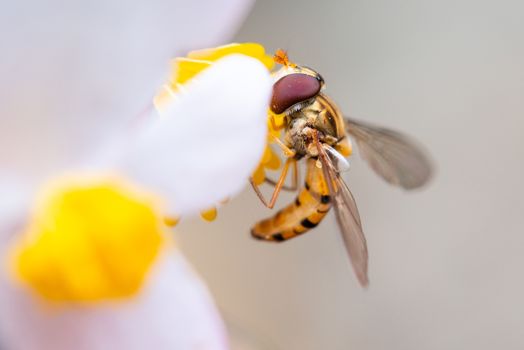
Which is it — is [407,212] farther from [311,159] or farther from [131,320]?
[131,320]

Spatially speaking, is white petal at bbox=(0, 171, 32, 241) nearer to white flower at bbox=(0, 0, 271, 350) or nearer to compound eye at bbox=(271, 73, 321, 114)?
white flower at bbox=(0, 0, 271, 350)

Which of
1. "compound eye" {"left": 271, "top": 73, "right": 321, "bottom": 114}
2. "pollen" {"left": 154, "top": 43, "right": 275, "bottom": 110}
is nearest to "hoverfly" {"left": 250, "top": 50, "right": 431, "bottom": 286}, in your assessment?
"compound eye" {"left": 271, "top": 73, "right": 321, "bottom": 114}

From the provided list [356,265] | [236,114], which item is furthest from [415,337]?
[236,114]

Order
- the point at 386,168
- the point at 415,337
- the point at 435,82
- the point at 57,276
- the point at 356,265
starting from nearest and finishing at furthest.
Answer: the point at 57,276 → the point at 356,265 → the point at 386,168 → the point at 415,337 → the point at 435,82

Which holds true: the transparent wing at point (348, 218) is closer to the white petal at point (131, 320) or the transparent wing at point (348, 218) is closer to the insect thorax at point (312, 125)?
the insect thorax at point (312, 125)

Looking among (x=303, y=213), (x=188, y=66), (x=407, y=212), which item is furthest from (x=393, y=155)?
(x=407, y=212)

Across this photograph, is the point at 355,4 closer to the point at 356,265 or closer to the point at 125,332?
the point at 356,265

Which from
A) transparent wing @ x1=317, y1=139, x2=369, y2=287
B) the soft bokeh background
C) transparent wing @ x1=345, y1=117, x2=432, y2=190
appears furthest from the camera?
the soft bokeh background

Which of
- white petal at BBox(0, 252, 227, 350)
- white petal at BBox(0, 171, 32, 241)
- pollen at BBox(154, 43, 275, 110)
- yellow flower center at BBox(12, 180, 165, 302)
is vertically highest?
pollen at BBox(154, 43, 275, 110)
